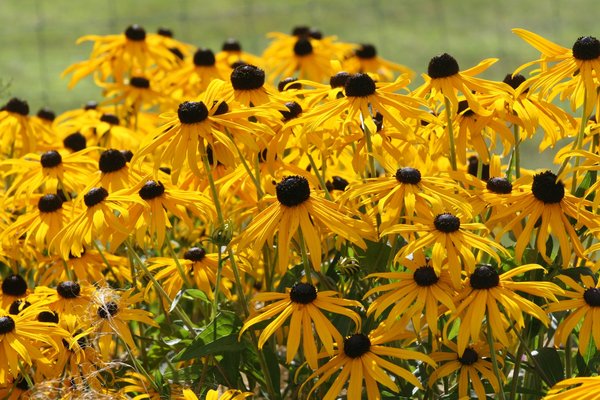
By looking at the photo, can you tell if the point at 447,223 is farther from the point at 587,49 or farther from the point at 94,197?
the point at 94,197

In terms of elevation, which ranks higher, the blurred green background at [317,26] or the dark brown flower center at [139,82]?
the dark brown flower center at [139,82]

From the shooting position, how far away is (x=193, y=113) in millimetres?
2436

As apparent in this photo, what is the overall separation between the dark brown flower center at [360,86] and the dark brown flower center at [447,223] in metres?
0.38

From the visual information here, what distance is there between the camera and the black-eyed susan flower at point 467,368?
236 cm

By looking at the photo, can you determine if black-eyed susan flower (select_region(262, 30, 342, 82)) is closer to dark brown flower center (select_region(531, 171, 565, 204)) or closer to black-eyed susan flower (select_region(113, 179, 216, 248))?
black-eyed susan flower (select_region(113, 179, 216, 248))

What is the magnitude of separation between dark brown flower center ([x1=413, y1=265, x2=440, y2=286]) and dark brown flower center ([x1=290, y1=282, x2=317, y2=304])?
0.21 metres

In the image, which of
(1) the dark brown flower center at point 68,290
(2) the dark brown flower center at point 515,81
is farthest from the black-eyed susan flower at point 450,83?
(1) the dark brown flower center at point 68,290

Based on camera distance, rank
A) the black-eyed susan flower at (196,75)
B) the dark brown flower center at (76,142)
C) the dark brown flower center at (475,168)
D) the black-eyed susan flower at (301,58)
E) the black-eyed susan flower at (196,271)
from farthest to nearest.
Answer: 1. the black-eyed susan flower at (301,58)
2. the black-eyed susan flower at (196,75)
3. the dark brown flower center at (76,142)
4. the dark brown flower center at (475,168)
5. the black-eyed susan flower at (196,271)

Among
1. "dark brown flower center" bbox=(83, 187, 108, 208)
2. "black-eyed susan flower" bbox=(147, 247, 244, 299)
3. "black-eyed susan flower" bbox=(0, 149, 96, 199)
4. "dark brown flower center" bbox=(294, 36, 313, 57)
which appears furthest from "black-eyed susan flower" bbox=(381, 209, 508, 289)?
"dark brown flower center" bbox=(294, 36, 313, 57)

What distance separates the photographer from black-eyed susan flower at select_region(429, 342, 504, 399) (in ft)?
7.75

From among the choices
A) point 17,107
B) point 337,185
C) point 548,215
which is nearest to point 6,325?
point 337,185

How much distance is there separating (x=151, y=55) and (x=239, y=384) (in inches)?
73.5

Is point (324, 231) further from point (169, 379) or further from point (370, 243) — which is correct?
point (169, 379)

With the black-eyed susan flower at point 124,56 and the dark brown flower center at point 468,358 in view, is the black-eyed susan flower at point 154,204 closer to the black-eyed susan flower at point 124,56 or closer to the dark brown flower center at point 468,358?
the dark brown flower center at point 468,358
